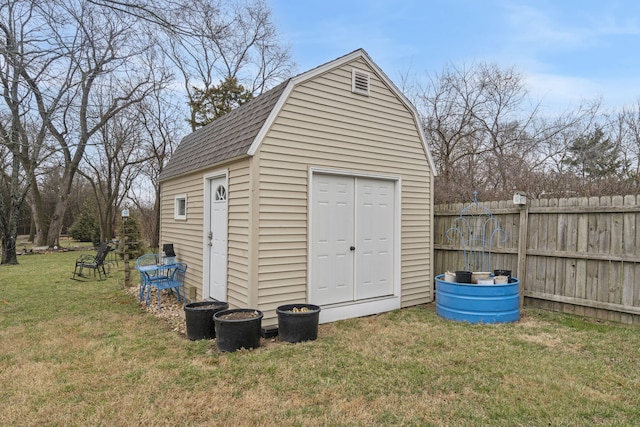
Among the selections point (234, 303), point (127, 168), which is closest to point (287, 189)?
point (234, 303)

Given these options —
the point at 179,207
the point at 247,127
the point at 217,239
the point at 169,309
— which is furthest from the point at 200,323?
the point at 179,207

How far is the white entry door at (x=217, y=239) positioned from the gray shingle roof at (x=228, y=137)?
1.42 feet

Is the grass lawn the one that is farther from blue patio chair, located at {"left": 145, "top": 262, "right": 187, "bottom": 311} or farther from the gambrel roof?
the gambrel roof

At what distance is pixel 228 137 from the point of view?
571 cm

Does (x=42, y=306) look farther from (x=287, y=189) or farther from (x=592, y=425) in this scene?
(x=592, y=425)

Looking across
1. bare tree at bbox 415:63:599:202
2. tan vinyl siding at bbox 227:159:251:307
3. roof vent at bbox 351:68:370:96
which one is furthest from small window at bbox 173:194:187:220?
bare tree at bbox 415:63:599:202

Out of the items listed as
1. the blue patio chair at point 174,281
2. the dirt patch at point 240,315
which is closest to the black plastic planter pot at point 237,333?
the dirt patch at point 240,315

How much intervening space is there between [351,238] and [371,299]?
1.03m

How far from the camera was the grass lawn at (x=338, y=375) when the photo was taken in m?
2.73

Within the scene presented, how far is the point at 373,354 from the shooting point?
3941 millimetres

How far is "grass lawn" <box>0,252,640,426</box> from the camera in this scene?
2734mm

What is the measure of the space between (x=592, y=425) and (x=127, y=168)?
21.5 metres

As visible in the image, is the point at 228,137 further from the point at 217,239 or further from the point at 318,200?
the point at 318,200

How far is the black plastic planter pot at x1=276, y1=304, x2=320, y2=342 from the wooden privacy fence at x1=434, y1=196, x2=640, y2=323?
352 centimetres
